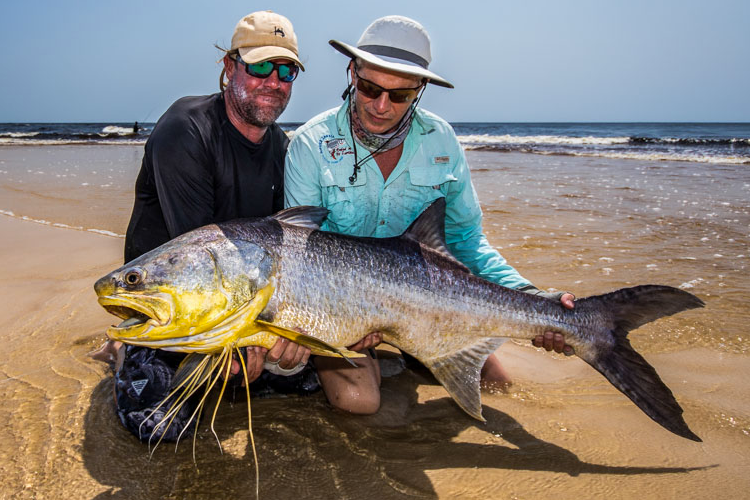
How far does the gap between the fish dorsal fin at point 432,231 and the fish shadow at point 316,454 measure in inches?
39.7

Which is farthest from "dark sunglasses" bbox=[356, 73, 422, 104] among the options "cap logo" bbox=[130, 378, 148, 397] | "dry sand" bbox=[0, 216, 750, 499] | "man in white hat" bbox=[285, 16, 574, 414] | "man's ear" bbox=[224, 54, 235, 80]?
"cap logo" bbox=[130, 378, 148, 397]

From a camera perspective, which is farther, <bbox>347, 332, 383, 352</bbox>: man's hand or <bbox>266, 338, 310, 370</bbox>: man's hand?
<bbox>347, 332, 383, 352</bbox>: man's hand

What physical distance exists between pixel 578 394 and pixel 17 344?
13.3 feet

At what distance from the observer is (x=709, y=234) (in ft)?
23.4

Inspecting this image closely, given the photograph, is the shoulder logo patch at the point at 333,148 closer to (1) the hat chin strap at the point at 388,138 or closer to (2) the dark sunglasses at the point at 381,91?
(1) the hat chin strap at the point at 388,138

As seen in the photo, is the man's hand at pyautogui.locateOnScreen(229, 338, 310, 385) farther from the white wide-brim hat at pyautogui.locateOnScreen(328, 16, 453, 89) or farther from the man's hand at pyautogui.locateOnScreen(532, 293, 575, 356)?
the white wide-brim hat at pyautogui.locateOnScreen(328, 16, 453, 89)

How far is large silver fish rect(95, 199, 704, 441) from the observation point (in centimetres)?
230

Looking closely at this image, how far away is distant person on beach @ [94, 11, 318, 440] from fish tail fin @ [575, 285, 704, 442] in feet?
5.78

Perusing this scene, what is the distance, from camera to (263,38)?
3.72m

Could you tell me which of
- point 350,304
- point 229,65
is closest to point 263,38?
point 229,65

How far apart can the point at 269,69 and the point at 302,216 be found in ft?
4.78

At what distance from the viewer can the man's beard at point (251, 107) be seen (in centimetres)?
367

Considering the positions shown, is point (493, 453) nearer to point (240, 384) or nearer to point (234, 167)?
point (240, 384)

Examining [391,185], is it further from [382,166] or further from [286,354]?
[286,354]
